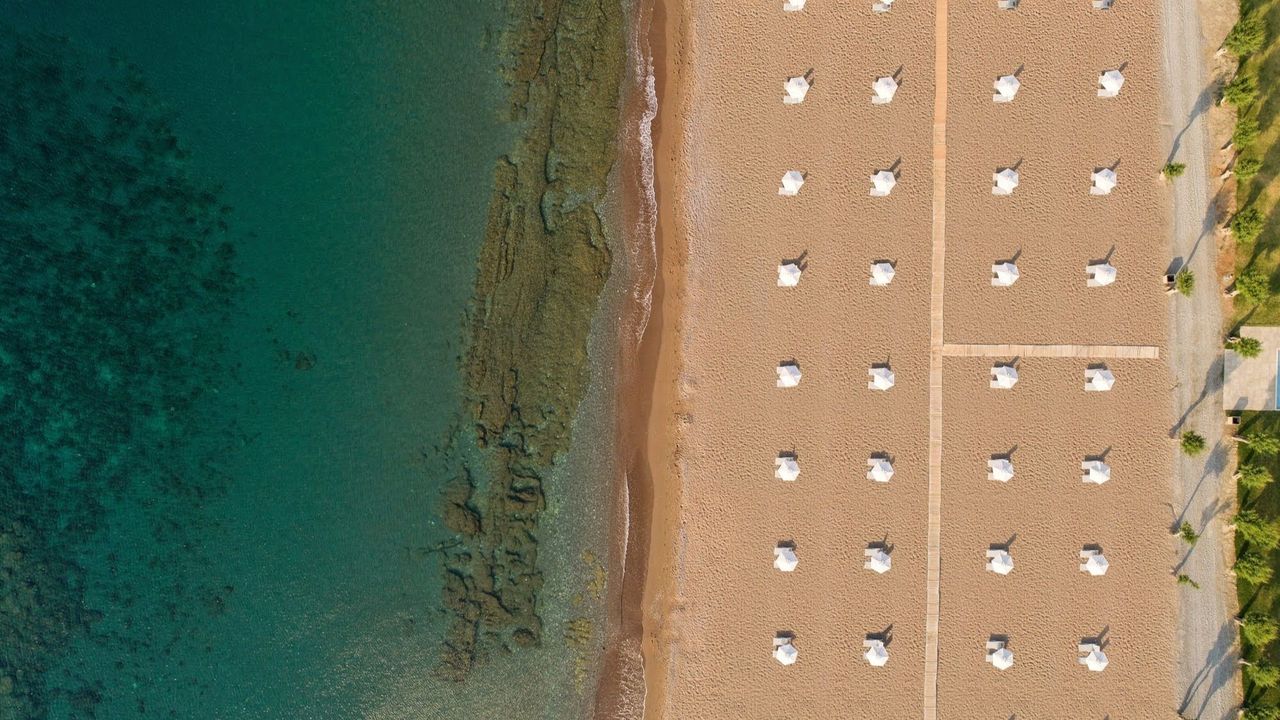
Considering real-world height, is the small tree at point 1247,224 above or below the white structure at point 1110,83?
below

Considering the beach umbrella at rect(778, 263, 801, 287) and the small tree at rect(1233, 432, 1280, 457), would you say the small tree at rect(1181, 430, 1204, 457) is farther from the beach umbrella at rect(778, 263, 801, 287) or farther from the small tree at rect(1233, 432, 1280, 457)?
the beach umbrella at rect(778, 263, 801, 287)

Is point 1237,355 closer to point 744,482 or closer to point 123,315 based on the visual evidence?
point 744,482

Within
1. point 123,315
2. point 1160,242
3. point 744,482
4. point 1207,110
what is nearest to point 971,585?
point 744,482

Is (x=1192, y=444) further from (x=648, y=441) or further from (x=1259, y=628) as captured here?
(x=648, y=441)

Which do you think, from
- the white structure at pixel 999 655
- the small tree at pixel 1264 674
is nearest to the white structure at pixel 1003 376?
the white structure at pixel 999 655

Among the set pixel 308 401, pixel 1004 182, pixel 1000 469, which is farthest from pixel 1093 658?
pixel 308 401

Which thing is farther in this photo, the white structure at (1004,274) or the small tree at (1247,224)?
the white structure at (1004,274)

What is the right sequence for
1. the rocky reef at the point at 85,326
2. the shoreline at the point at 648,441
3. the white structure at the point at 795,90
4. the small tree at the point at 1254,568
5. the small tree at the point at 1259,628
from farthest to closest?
1. the rocky reef at the point at 85,326
2. the shoreline at the point at 648,441
3. the white structure at the point at 795,90
4. the small tree at the point at 1254,568
5. the small tree at the point at 1259,628

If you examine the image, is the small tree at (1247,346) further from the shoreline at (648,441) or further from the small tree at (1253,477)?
the shoreline at (648,441)
